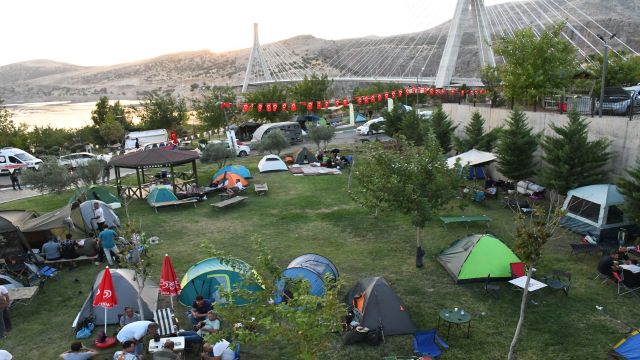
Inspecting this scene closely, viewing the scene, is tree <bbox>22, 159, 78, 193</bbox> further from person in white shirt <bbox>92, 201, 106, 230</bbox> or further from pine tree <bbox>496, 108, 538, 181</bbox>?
pine tree <bbox>496, 108, 538, 181</bbox>

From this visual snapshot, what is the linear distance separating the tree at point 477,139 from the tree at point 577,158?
578 centimetres

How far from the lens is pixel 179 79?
194 meters

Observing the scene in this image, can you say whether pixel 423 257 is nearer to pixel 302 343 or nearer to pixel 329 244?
pixel 329 244

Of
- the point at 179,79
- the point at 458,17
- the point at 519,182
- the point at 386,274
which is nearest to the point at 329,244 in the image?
the point at 386,274

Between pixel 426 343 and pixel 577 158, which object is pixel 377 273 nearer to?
pixel 426 343

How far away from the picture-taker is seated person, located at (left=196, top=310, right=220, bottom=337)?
8.88m

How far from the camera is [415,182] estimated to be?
38.2 ft

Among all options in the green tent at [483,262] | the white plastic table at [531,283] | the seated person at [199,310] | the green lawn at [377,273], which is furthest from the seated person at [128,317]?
the white plastic table at [531,283]

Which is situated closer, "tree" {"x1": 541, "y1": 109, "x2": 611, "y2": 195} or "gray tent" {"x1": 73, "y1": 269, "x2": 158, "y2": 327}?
"gray tent" {"x1": 73, "y1": 269, "x2": 158, "y2": 327}

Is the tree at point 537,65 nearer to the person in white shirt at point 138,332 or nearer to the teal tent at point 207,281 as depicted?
the teal tent at point 207,281

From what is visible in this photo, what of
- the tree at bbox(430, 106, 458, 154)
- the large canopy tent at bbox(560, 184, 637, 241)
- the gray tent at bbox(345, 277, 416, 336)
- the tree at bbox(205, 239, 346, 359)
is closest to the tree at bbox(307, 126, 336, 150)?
the tree at bbox(430, 106, 458, 154)

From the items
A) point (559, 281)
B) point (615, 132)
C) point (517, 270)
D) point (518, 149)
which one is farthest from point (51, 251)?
point (615, 132)

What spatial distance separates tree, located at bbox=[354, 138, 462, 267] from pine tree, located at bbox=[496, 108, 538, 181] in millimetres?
6724

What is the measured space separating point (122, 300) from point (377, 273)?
20.4ft
